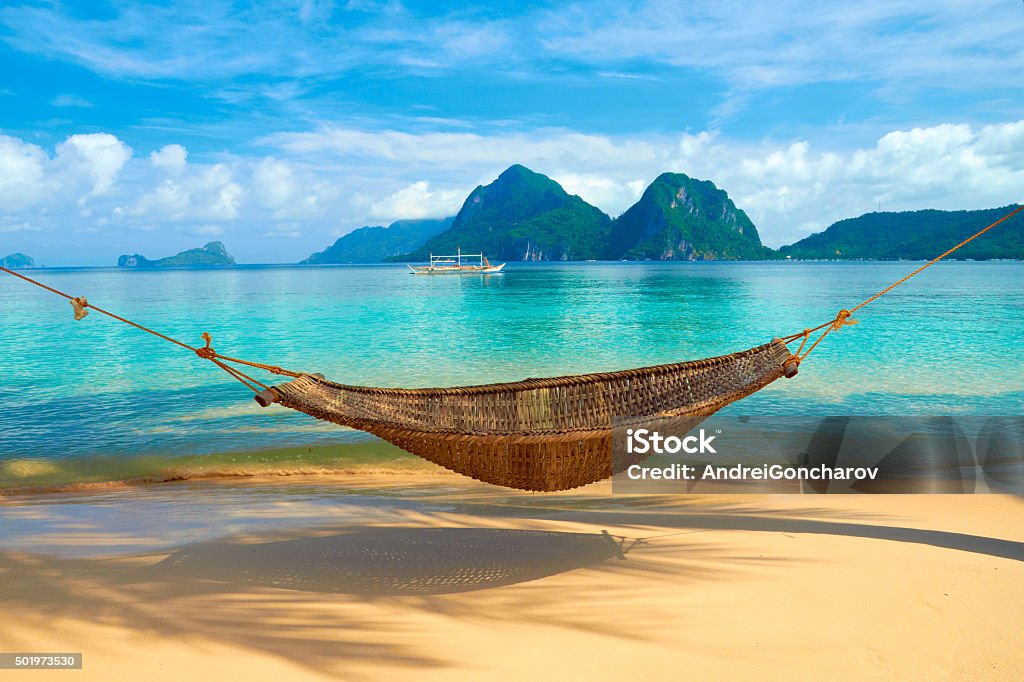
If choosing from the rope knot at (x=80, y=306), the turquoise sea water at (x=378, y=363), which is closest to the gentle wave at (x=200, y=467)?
the turquoise sea water at (x=378, y=363)

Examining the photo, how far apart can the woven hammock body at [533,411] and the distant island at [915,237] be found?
82121mm

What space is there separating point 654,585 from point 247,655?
158cm

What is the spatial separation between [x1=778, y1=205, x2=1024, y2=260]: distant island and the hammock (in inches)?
3232

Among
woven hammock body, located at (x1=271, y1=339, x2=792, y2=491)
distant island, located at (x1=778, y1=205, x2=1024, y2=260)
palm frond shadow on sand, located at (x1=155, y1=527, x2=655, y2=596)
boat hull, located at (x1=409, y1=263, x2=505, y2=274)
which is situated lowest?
palm frond shadow on sand, located at (x1=155, y1=527, x2=655, y2=596)

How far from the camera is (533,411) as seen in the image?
3.12 meters

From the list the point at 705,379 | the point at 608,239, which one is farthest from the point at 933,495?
the point at 608,239

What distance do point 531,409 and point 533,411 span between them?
0.06 ft

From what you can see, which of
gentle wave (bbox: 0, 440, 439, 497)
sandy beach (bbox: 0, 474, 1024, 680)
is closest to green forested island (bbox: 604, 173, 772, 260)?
gentle wave (bbox: 0, 440, 439, 497)

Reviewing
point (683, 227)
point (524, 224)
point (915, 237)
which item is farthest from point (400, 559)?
point (524, 224)

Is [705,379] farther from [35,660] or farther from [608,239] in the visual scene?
[608,239]

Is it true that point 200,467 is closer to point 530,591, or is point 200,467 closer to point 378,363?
point 530,591

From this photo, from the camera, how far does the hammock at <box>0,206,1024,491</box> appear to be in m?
2.88

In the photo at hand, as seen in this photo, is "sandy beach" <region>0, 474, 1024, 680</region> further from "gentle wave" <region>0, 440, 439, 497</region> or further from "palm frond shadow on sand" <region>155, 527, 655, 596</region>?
"gentle wave" <region>0, 440, 439, 497</region>

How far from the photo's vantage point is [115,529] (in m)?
3.72
